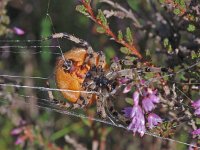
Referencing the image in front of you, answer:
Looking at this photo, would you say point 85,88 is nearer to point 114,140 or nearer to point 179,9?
point 179,9

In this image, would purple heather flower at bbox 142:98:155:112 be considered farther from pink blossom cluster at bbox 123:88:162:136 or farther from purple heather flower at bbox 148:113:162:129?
purple heather flower at bbox 148:113:162:129

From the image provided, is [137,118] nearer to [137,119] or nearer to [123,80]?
[137,119]

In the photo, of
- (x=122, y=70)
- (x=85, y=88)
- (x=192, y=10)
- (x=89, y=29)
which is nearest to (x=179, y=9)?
(x=192, y=10)

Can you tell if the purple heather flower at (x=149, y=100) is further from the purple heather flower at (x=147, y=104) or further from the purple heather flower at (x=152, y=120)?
the purple heather flower at (x=152, y=120)

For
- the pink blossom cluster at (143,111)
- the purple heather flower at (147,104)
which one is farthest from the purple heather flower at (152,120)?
the purple heather flower at (147,104)

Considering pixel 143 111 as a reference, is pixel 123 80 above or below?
above

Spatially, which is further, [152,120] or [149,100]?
[152,120]

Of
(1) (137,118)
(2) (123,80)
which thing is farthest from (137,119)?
(2) (123,80)

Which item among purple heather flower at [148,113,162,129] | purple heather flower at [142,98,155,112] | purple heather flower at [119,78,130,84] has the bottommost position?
purple heather flower at [148,113,162,129]

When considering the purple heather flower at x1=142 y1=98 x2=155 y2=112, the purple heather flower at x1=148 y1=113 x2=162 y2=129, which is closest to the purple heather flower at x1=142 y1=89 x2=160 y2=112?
the purple heather flower at x1=142 y1=98 x2=155 y2=112

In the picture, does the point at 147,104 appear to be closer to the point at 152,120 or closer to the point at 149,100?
the point at 149,100

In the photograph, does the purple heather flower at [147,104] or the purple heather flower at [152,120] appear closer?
the purple heather flower at [147,104]

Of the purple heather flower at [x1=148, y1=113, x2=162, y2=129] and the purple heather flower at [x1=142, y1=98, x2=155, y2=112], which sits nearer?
the purple heather flower at [x1=142, y1=98, x2=155, y2=112]
